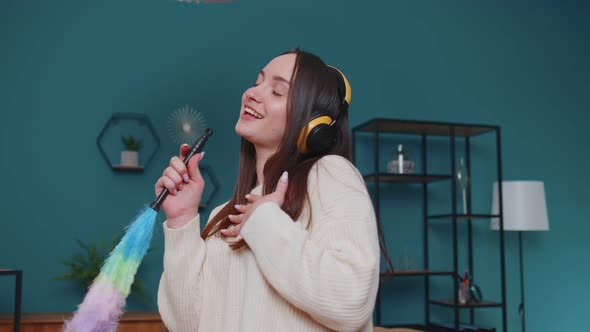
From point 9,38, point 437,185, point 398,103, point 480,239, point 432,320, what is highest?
point 9,38

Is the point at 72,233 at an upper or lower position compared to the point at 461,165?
lower

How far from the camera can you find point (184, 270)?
121cm

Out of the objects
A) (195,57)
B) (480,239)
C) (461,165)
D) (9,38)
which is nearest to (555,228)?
(480,239)

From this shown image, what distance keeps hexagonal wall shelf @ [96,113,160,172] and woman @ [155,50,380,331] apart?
2672mm

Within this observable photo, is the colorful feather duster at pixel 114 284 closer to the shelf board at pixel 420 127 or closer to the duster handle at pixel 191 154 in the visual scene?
the duster handle at pixel 191 154

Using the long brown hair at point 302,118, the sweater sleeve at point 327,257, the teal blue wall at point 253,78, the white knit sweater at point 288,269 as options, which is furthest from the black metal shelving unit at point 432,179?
the sweater sleeve at point 327,257

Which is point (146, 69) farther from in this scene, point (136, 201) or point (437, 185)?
point (437, 185)

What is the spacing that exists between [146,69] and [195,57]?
34cm

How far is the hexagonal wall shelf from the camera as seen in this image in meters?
3.90

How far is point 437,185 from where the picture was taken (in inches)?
182

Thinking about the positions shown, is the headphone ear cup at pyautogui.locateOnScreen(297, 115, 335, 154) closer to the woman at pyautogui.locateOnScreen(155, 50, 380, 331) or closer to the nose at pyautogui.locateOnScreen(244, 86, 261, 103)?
the woman at pyautogui.locateOnScreen(155, 50, 380, 331)

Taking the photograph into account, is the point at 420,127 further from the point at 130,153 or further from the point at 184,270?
the point at 184,270

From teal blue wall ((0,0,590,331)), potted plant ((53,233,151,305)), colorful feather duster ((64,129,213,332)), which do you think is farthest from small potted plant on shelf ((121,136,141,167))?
colorful feather duster ((64,129,213,332))

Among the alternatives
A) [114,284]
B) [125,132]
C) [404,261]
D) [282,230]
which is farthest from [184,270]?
[404,261]
